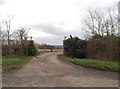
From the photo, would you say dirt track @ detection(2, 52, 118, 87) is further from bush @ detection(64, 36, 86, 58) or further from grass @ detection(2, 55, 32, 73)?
bush @ detection(64, 36, 86, 58)

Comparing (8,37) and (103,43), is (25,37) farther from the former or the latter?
(103,43)

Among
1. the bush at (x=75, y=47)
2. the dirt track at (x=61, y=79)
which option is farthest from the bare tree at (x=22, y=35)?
the dirt track at (x=61, y=79)

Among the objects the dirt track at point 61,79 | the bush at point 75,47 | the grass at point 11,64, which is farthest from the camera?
the bush at point 75,47

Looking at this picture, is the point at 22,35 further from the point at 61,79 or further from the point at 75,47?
the point at 61,79

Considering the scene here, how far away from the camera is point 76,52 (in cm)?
3659

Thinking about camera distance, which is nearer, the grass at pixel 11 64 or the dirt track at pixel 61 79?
the dirt track at pixel 61 79

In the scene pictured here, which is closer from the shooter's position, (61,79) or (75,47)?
(61,79)

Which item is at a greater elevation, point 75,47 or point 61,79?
point 75,47

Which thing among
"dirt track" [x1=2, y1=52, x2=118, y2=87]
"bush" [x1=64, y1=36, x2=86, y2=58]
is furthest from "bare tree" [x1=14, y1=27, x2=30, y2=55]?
"dirt track" [x1=2, y1=52, x2=118, y2=87]

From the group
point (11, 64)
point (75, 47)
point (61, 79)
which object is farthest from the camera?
point (75, 47)

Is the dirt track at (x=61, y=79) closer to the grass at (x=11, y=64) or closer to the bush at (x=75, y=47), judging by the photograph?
the grass at (x=11, y=64)

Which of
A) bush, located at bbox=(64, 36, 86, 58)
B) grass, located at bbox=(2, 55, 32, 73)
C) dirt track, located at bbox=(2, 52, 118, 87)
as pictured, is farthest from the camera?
bush, located at bbox=(64, 36, 86, 58)

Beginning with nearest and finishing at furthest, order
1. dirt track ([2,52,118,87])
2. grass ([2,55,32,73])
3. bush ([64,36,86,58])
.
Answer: dirt track ([2,52,118,87]) < grass ([2,55,32,73]) < bush ([64,36,86,58])

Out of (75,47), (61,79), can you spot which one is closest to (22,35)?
(75,47)
